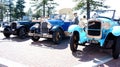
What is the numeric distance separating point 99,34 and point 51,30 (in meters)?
3.34

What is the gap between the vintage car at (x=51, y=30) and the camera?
10.6m

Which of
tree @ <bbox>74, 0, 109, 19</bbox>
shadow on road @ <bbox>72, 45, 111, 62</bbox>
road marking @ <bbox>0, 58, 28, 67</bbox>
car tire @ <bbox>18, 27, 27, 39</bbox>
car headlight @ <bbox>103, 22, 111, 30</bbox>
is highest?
tree @ <bbox>74, 0, 109, 19</bbox>

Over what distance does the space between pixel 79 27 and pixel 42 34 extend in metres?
2.94

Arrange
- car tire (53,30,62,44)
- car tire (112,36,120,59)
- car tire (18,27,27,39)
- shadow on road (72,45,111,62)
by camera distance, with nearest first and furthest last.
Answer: car tire (112,36,120,59)
shadow on road (72,45,111,62)
car tire (53,30,62,44)
car tire (18,27,27,39)

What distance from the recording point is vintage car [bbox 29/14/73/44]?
10641mm

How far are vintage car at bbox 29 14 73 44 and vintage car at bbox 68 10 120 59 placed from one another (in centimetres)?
221

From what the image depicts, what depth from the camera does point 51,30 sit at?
34.9 ft

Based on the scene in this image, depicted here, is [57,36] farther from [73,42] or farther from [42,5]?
[42,5]

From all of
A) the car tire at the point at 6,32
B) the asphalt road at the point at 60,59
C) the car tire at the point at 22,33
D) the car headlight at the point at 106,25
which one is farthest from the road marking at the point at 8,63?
the car tire at the point at 6,32

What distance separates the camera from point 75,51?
8.63 meters

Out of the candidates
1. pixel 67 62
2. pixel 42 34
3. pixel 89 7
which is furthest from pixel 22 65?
pixel 89 7

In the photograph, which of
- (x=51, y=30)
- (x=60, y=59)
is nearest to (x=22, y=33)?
(x=51, y=30)

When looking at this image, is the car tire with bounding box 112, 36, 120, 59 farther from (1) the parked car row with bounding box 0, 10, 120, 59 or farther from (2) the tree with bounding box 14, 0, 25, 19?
(2) the tree with bounding box 14, 0, 25, 19

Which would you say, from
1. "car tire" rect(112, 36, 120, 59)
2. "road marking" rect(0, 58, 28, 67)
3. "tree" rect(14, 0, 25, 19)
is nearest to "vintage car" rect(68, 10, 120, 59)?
"car tire" rect(112, 36, 120, 59)
